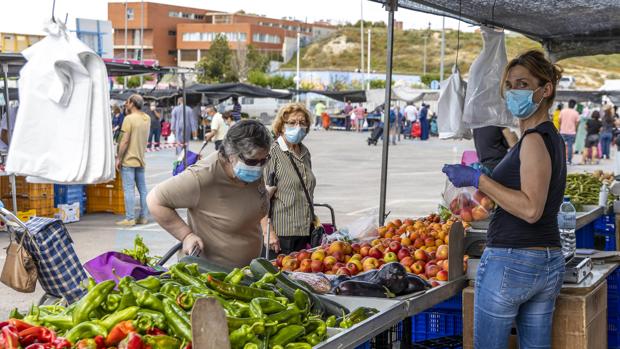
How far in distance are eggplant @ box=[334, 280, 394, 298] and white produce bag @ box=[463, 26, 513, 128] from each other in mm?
4439

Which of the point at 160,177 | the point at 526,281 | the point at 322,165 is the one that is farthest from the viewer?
the point at 322,165

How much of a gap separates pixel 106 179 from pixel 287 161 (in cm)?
216

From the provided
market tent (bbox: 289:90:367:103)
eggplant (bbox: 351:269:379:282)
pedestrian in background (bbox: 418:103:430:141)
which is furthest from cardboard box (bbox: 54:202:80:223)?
market tent (bbox: 289:90:367:103)

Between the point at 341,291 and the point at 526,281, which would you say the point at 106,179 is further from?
the point at 526,281

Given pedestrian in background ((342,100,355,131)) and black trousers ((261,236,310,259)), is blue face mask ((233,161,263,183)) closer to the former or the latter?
black trousers ((261,236,310,259))

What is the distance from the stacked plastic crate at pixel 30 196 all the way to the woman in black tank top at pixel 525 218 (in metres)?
10.2

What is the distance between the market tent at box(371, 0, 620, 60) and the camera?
791 centimetres

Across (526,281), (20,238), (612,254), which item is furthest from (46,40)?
(612,254)

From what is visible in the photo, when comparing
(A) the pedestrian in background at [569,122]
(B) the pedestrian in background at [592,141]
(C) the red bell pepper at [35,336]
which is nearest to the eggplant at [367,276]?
(C) the red bell pepper at [35,336]

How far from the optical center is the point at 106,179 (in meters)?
5.05

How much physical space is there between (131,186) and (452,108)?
6.21m

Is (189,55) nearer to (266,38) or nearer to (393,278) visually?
(266,38)

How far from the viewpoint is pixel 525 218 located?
4.18 meters

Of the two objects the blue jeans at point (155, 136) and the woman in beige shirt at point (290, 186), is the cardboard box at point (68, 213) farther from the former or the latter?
the blue jeans at point (155, 136)
